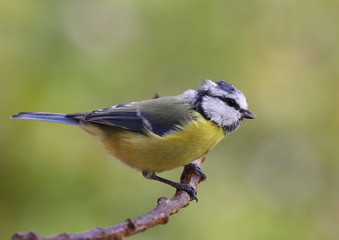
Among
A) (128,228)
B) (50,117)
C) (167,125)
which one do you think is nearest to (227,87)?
(167,125)

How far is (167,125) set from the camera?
1.71 meters

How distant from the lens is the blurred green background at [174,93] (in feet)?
6.45

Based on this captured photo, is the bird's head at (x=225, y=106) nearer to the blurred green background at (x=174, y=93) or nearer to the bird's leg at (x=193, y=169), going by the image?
the bird's leg at (x=193, y=169)

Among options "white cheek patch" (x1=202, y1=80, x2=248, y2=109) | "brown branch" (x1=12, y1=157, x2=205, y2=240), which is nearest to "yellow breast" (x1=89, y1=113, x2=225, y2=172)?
"white cheek patch" (x1=202, y1=80, x2=248, y2=109)

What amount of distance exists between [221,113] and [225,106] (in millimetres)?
29

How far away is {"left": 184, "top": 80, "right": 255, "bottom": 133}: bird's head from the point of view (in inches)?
67.2

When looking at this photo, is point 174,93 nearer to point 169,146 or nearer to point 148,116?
point 148,116

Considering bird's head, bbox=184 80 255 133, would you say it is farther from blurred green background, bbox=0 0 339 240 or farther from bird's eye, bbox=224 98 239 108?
blurred green background, bbox=0 0 339 240

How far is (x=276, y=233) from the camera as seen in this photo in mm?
2066

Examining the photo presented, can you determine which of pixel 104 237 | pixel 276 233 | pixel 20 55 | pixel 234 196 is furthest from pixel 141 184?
pixel 104 237

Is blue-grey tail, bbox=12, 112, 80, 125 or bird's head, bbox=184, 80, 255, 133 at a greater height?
bird's head, bbox=184, 80, 255, 133

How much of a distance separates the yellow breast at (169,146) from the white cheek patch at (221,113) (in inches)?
0.9

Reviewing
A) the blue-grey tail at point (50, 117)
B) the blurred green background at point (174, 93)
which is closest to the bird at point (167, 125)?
the blue-grey tail at point (50, 117)

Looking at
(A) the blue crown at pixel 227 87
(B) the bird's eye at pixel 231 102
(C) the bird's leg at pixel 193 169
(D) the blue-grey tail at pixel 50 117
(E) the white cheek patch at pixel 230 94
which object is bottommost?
(C) the bird's leg at pixel 193 169
